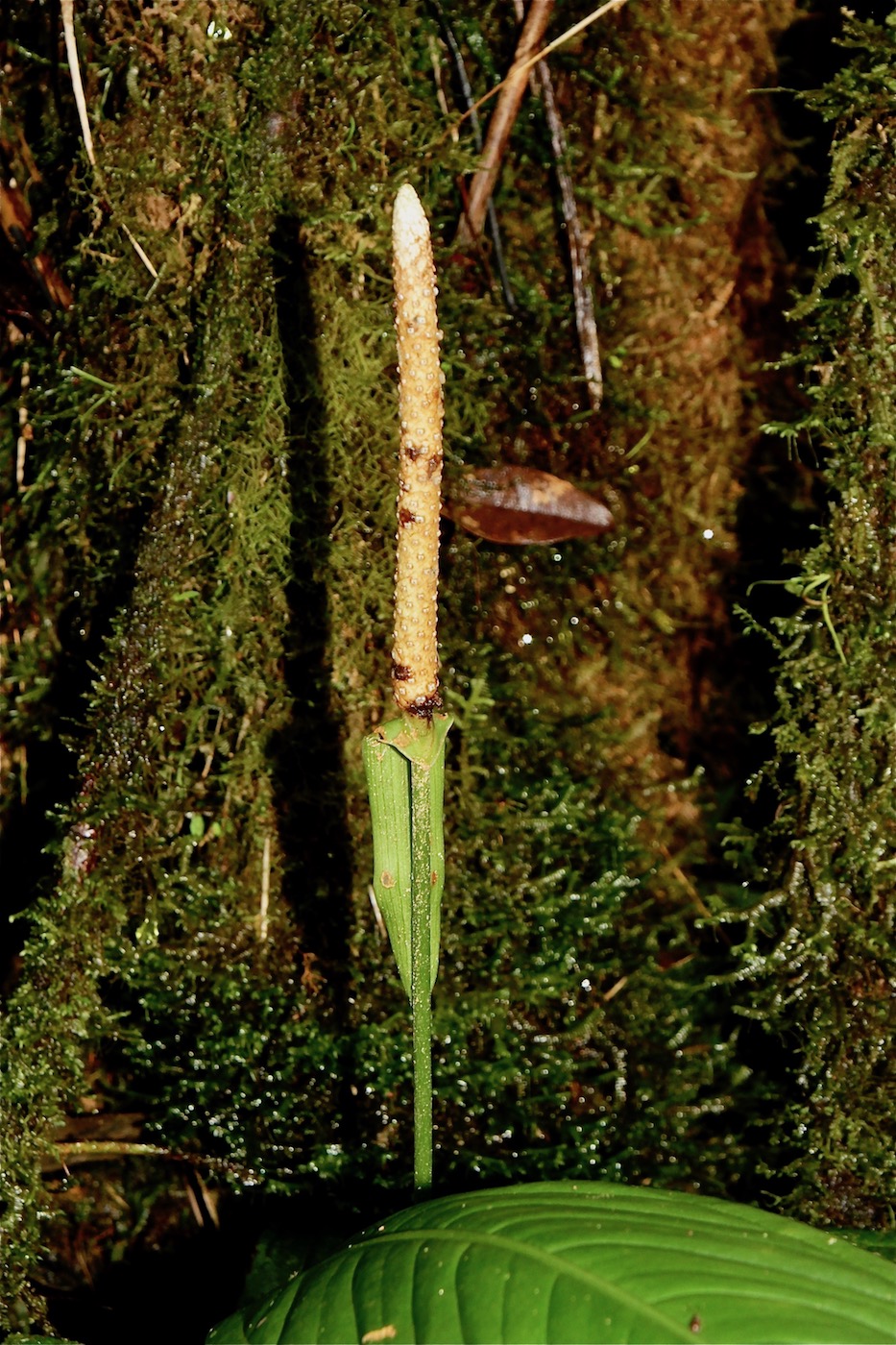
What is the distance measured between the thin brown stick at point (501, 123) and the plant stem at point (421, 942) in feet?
3.04

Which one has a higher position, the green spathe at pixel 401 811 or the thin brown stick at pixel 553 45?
the thin brown stick at pixel 553 45

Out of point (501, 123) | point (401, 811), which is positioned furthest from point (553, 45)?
point (401, 811)

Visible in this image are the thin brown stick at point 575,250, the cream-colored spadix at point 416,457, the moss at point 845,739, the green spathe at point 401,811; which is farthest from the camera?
the thin brown stick at point 575,250

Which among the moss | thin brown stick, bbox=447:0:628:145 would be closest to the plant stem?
the moss

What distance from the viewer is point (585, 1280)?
0.89 metres

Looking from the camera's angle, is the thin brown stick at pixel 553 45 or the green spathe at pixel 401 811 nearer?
the green spathe at pixel 401 811

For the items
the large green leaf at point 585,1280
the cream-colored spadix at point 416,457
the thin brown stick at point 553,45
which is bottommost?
the large green leaf at point 585,1280

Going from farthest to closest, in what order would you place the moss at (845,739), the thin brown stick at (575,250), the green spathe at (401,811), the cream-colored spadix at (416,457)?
the thin brown stick at (575,250)
the moss at (845,739)
the green spathe at (401,811)
the cream-colored spadix at (416,457)

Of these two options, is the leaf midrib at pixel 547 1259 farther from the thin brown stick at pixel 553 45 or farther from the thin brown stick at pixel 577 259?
the thin brown stick at pixel 553 45

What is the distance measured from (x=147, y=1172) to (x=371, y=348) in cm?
126

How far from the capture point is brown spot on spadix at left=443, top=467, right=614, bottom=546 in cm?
163

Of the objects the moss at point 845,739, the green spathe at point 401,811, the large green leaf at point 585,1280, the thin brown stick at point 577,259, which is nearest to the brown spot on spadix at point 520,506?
the thin brown stick at point 577,259

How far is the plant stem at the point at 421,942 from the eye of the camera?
3.34 feet

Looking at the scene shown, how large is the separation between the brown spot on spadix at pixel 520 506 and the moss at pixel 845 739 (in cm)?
32
